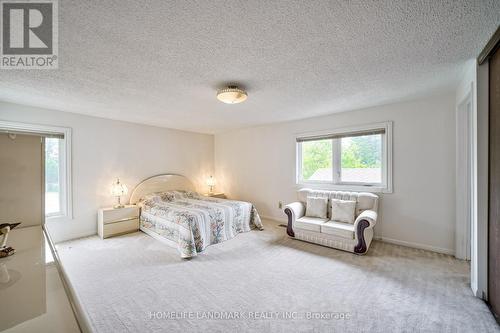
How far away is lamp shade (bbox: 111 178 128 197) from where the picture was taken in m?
4.15

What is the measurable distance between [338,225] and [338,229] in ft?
→ 0.39

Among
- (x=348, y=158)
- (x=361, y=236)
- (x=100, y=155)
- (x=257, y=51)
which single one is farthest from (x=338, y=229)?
(x=100, y=155)

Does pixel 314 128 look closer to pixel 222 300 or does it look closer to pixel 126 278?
pixel 222 300

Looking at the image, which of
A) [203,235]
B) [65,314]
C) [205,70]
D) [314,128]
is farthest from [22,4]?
[314,128]

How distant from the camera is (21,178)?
1.21m

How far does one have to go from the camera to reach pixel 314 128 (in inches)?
172

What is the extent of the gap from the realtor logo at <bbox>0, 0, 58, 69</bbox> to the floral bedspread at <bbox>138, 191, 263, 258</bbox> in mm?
2436

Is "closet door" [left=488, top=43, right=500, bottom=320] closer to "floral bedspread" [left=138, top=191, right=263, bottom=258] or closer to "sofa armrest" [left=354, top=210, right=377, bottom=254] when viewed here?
"sofa armrest" [left=354, top=210, right=377, bottom=254]

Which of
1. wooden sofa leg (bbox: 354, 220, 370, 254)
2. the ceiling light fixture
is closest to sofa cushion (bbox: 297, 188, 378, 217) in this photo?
wooden sofa leg (bbox: 354, 220, 370, 254)

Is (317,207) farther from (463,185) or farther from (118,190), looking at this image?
(118,190)

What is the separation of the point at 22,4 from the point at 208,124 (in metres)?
3.56

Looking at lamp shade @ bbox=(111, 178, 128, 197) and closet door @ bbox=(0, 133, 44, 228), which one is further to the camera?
lamp shade @ bbox=(111, 178, 128, 197)

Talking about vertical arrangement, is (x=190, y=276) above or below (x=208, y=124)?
below

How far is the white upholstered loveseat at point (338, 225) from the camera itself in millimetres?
3000
